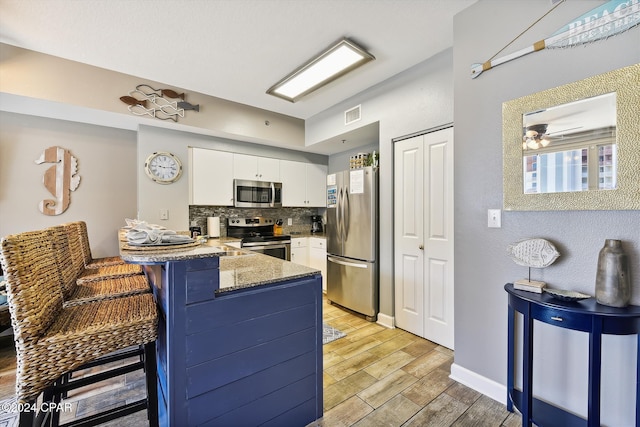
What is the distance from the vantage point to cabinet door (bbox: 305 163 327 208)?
4594mm

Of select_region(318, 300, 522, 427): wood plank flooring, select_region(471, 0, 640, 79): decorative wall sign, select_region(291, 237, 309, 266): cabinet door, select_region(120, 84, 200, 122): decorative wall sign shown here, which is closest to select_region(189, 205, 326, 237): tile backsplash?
select_region(291, 237, 309, 266): cabinet door

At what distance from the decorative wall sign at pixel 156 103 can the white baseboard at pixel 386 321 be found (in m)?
3.21

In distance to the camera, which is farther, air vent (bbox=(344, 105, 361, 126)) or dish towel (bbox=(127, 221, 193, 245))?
air vent (bbox=(344, 105, 361, 126))

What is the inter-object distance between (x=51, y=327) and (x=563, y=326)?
2.21 meters

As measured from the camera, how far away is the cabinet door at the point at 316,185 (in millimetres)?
4594

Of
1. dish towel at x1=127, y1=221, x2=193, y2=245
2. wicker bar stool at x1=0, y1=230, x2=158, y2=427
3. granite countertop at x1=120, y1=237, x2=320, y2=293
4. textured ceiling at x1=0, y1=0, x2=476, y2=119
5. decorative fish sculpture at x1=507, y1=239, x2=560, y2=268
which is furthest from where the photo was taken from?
textured ceiling at x1=0, y1=0, x2=476, y2=119

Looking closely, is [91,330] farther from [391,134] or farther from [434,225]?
[391,134]

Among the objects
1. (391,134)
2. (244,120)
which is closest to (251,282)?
(391,134)

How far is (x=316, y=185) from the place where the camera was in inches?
184

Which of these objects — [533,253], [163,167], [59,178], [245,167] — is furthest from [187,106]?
[533,253]

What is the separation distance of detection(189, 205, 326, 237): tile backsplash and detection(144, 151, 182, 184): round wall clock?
0.59 m

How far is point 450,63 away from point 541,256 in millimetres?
1741

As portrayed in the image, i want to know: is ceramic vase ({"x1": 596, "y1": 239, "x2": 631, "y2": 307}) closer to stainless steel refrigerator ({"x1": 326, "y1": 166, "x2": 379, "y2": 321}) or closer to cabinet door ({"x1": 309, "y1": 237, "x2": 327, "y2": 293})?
stainless steel refrigerator ({"x1": 326, "y1": 166, "x2": 379, "y2": 321})

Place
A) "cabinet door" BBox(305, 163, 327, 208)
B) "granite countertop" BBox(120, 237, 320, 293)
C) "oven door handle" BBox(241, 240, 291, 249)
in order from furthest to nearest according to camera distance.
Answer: "cabinet door" BBox(305, 163, 327, 208) < "oven door handle" BBox(241, 240, 291, 249) < "granite countertop" BBox(120, 237, 320, 293)
